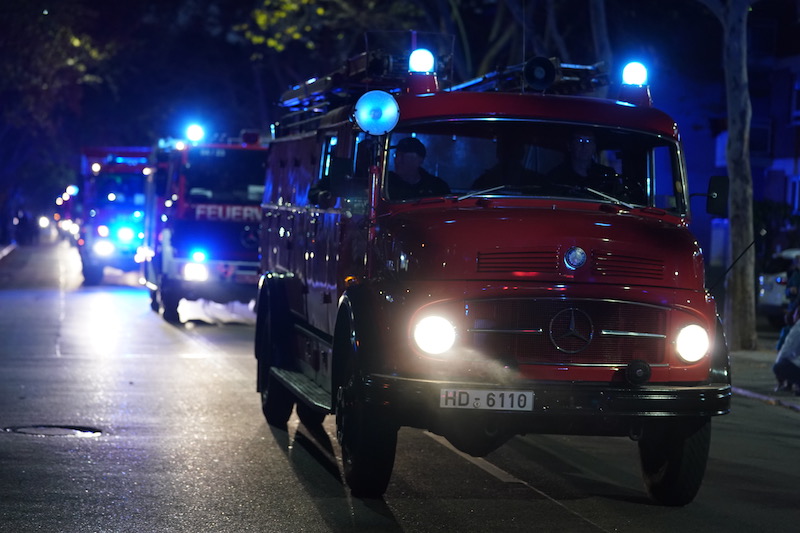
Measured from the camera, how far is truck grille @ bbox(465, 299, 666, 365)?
321 inches

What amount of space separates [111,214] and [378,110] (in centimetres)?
2783

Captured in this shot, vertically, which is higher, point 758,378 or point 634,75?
point 634,75

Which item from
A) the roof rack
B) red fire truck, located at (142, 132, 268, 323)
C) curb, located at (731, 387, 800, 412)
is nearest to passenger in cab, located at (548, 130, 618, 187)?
the roof rack

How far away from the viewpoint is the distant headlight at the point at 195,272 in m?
21.9

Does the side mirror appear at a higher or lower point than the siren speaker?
lower

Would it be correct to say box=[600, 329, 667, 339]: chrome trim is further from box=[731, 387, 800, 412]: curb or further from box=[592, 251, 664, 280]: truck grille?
box=[731, 387, 800, 412]: curb

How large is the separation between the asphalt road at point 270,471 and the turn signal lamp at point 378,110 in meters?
2.23

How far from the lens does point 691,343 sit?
27.4 feet

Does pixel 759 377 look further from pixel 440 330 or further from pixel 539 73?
pixel 440 330

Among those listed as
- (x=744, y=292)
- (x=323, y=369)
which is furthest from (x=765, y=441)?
(x=744, y=292)

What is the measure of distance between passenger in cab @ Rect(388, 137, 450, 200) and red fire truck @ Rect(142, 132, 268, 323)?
41.3ft

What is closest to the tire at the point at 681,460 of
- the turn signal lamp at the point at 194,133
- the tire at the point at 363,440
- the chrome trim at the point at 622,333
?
the chrome trim at the point at 622,333

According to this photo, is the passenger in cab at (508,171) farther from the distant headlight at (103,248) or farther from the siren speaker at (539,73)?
the distant headlight at (103,248)

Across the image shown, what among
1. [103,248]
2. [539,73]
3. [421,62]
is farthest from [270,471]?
[103,248]
